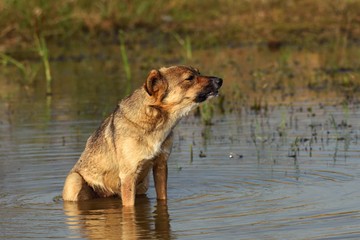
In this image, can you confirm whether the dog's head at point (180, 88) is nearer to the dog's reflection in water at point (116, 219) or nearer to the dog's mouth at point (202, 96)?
the dog's mouth at point (202, 96)

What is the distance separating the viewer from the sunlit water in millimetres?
8352

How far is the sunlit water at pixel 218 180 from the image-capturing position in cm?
835

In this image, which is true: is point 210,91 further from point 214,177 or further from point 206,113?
point 206,113

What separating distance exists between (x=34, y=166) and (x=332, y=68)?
849cm

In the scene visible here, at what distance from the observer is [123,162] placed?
9234 mm

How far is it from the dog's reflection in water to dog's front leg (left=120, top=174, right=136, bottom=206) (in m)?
0.07

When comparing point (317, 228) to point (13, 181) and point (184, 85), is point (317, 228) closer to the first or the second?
point (184, 85)

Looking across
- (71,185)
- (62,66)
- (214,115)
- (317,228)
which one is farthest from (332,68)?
(317,228)

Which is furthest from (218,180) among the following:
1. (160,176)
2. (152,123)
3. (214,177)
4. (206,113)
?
(206,113)

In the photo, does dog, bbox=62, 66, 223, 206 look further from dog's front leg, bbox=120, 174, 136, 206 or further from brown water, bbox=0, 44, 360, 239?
brown water, bbox=0, 44, 360, 239

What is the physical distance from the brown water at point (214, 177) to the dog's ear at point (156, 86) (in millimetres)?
1076

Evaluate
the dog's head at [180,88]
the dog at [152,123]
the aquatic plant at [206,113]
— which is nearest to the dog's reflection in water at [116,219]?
the dog at [152,123]

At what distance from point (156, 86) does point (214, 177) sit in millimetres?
1793

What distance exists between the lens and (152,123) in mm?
9219
